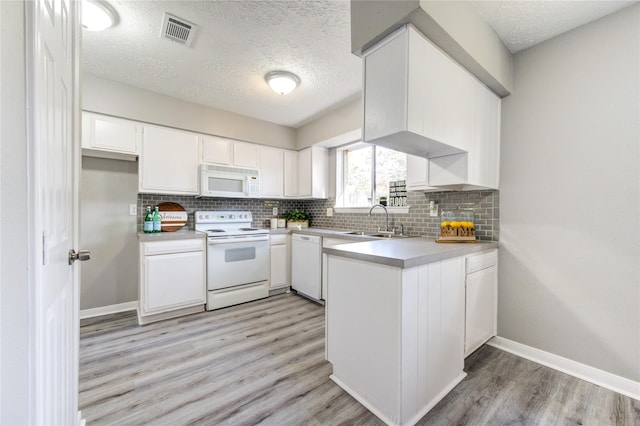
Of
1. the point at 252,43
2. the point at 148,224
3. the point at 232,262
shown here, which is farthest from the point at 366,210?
the point at 148,224

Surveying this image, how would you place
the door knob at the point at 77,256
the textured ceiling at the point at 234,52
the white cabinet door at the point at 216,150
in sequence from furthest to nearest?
the white cabinet door at the point at 216,150 < the textured ceiling at the point at 234,52 < the door knob at the point at 77,256

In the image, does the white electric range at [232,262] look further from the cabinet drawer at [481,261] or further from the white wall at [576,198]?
the white wall at [576,198]

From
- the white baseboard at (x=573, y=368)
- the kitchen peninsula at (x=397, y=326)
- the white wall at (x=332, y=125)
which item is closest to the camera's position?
the kitchen peninsula at (x=397, y=326)

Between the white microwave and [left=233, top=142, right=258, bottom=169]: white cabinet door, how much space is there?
0.11 meters

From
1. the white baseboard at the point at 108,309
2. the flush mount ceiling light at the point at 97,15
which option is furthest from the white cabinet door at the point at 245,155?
the white baseboard at the point at 108,309

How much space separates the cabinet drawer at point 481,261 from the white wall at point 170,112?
298 centimetres

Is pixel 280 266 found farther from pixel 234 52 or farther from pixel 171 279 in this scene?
pixel 234 52

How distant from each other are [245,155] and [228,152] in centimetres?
23

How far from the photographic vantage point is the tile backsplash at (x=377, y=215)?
2.33m

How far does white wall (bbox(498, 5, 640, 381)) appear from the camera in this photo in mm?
1681

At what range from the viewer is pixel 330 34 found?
199 centimetres

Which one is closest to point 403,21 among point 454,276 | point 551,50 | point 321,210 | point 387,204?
point 551,50

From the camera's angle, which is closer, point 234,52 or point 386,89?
point 386,89

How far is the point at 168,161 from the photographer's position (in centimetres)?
299
